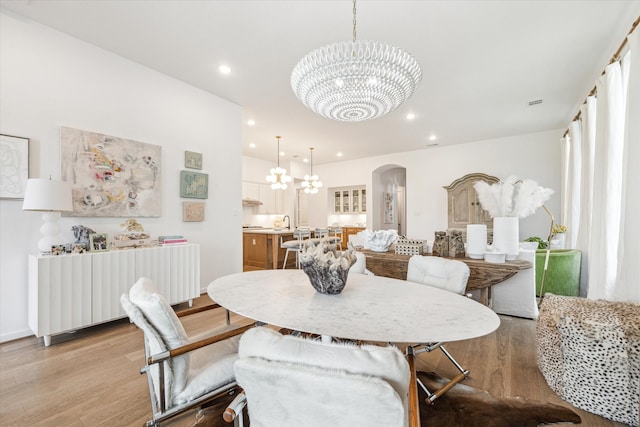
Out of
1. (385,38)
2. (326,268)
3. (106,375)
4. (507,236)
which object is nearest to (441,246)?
(507,236)

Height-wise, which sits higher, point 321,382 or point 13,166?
point 13,166

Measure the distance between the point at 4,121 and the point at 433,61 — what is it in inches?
169

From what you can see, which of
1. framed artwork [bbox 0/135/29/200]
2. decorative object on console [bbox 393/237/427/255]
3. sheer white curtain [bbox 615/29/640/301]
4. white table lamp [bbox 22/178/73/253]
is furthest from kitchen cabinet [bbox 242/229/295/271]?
sheer white curtain [bbox 615/29/640/301]

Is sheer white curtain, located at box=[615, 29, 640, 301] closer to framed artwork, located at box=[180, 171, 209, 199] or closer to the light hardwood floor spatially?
the light hardwood floor

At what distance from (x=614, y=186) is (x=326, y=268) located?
268cm

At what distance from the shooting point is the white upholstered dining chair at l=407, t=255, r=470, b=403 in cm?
173

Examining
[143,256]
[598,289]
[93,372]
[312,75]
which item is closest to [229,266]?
[143,256]

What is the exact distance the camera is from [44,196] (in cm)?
231

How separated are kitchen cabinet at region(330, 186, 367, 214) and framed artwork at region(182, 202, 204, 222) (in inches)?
217

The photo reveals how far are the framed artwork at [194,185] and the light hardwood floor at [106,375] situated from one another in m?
1.74

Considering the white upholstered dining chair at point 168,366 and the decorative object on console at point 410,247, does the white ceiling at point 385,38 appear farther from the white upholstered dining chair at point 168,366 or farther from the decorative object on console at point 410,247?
the white upholstered dining chair at point 168,366

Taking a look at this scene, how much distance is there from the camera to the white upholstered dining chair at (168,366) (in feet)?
3.75

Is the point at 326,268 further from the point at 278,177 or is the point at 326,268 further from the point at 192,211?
the point at 278,177

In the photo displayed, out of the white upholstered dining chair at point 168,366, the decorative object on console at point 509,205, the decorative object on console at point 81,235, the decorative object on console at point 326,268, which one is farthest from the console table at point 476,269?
the decorative object on console at point 81,235
